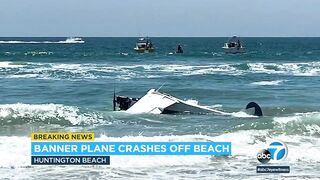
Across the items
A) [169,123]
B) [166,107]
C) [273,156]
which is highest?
[166,107]

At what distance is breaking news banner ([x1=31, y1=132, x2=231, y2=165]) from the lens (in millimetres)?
14383

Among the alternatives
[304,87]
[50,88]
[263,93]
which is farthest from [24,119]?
[304,87]

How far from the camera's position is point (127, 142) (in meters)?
16.7

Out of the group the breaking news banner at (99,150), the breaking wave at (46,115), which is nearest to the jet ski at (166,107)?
the breaking wave at (46,115)

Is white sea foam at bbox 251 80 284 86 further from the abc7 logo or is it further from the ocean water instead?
the abc7 logo

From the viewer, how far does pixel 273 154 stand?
1546cm

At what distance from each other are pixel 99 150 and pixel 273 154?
4.75m

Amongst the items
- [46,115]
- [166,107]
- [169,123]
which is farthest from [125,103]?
[169,123]

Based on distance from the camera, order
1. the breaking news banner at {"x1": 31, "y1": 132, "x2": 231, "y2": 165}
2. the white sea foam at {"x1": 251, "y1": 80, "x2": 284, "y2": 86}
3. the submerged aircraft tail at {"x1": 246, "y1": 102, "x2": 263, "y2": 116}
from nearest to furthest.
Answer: the breaking news banner at {"x1": 31, "y1": 132, "x2": 231, "y2": 165}
the submerged aircraft tail at {"x1": 246, "y1": 102, "x2": 263, "y2": 116}
the white sea foam at {"x1": 251, "y1": 80, "x2": 284, "y2": 86}

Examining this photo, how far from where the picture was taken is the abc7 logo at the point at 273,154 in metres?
14.9

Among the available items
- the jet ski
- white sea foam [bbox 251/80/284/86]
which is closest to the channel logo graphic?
the jet ski

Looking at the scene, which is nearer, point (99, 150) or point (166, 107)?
point (99, 150)

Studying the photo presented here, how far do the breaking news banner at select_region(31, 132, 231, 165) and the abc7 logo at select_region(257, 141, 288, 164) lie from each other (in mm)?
935

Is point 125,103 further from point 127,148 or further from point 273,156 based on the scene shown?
point 273,156
